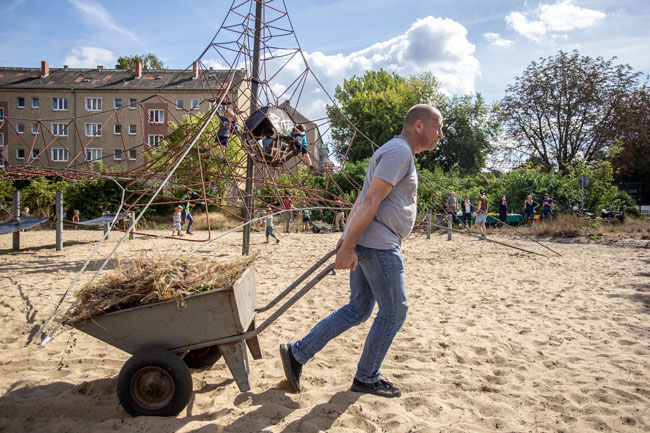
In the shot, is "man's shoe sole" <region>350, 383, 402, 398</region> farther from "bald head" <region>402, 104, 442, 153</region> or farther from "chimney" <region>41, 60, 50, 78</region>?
"chimney" <region>41, 60, 50, 78</region>

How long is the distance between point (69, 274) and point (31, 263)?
1.97 m

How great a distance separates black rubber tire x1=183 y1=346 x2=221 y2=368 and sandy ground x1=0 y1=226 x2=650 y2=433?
0.07m

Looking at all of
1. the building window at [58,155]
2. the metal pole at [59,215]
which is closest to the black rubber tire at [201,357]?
the metal pole at [59,215]

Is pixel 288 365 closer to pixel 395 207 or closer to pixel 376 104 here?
pixel 395 207

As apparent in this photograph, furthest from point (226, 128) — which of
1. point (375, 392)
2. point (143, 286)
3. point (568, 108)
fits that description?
point (568, 108)

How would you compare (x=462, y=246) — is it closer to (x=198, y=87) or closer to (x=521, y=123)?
(x=521, y=123)

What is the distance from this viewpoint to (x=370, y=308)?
2.57m

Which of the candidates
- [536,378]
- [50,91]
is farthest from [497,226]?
[50,91]

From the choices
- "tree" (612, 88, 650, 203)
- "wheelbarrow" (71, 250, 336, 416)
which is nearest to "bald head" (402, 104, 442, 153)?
"wheelbarrow" (71, 250, 336, 416)

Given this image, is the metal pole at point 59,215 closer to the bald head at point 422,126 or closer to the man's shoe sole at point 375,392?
the man's shoe sole at point 375,392

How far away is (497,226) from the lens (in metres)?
17.6

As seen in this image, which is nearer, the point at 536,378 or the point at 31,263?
the point at 536,378

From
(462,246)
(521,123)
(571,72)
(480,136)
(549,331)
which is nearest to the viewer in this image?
(549,331)

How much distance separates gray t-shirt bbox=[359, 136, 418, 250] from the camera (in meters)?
2.30
